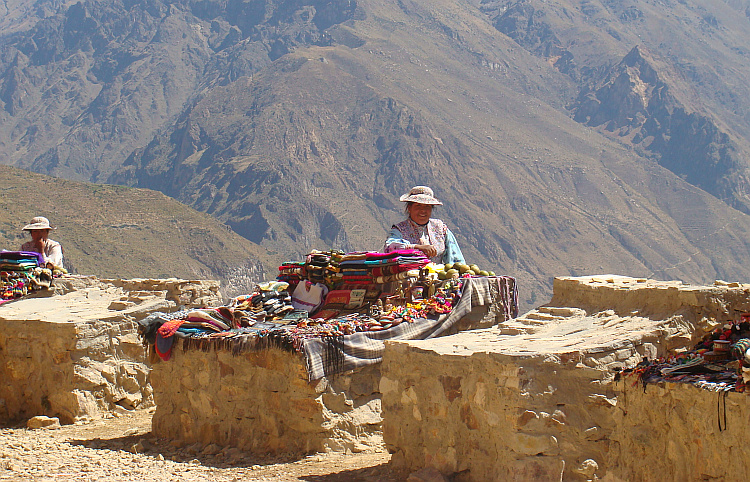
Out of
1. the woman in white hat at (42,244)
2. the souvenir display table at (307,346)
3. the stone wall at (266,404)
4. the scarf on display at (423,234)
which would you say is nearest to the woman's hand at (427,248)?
the scarf on display at (423,234)

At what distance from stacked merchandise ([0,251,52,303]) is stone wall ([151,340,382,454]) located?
4440 mm

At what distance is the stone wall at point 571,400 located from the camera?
5.52 meters

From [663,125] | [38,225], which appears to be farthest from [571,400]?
[663,125]

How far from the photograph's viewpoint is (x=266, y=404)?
8.27 m

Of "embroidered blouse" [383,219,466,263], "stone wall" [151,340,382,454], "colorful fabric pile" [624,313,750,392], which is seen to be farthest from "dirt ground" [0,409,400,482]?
"embroidered blouse" [383,219,466,263]

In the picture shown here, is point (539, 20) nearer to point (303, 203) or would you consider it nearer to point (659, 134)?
point (659, 134)

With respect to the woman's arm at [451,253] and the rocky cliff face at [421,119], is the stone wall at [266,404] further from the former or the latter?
the rocky cliff face at [421,119]

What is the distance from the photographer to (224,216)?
9419cm

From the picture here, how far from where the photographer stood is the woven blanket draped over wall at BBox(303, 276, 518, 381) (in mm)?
7988

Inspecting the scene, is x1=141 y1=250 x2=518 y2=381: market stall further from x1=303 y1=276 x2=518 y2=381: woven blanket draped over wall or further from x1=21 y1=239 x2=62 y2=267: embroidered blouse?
x1=21 y1=239 x2=62 y2=267: embroidered blouse

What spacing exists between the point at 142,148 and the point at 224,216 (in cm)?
4166

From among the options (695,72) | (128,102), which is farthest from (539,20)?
(128,102)

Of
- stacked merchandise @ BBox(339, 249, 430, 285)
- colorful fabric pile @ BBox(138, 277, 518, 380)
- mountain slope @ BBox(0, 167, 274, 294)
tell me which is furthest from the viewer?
mountain slope @ BBox(0, 167, 274, 294)

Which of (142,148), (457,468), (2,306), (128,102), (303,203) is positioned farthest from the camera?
(128,102)
